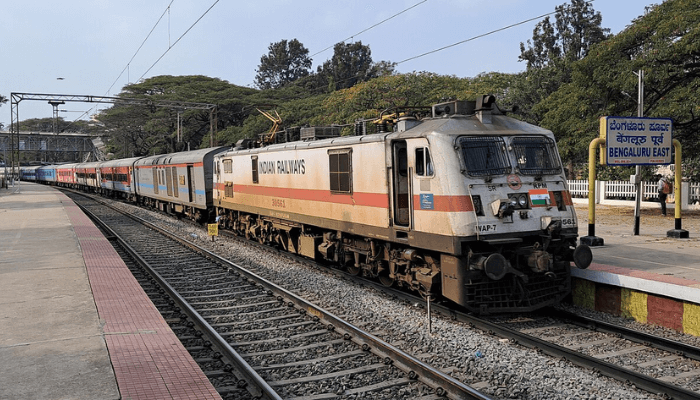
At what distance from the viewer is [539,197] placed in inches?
371

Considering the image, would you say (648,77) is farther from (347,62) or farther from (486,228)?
(347,62)

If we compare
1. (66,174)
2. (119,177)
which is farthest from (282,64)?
(119,177)

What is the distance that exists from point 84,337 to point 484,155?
20.4 feet

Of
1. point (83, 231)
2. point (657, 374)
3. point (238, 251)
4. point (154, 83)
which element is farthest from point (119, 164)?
point (657, 374)

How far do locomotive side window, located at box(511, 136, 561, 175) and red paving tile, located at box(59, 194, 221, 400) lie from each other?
5886mm

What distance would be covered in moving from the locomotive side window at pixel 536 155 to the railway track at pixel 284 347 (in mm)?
3784

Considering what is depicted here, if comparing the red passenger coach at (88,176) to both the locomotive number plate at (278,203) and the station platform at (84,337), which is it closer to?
the locomotive number plate at (278,203)

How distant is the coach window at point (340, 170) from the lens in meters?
11.7

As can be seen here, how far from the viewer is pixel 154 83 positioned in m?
70.9

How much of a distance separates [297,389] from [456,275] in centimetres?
333

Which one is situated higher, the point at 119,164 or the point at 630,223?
the point at 119,164

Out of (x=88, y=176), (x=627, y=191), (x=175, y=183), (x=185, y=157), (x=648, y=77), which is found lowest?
(x=627, y=191)

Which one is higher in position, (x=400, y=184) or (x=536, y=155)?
(x=536, y=155)

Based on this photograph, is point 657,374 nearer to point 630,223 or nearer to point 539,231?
point 539,231
